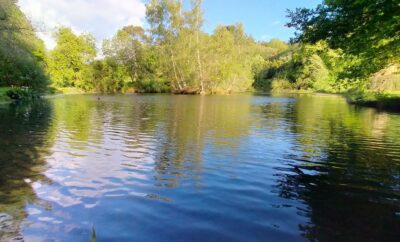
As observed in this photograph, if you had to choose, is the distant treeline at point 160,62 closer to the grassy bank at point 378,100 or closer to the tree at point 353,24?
the grassy bank at point 378,100

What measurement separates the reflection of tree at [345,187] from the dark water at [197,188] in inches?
1.1

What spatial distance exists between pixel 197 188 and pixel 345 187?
4.26 meters

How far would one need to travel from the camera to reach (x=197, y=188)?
913 cm

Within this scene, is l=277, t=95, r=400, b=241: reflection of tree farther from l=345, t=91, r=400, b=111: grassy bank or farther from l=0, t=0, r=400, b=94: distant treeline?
l=0, t=0, r=400, b=94: distant treeline

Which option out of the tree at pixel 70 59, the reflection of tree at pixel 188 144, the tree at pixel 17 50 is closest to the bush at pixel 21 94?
the tree at pixel 17 50

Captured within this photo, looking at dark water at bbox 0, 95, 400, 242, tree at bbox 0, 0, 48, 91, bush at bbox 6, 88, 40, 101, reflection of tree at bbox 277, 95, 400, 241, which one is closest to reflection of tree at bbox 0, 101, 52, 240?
dark water at bbox 0, 95, 400, 242

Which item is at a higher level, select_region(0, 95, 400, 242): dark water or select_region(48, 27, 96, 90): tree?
select_region(48, 27, 96, 90): tree

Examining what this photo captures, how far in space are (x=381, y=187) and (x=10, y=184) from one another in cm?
1051

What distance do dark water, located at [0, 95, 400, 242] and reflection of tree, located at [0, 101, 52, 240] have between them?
32mm

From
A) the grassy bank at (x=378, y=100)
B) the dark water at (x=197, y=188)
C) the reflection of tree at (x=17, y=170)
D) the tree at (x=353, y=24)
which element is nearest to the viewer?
the dark water at (x=197, y=188)

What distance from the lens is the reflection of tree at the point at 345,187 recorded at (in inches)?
265

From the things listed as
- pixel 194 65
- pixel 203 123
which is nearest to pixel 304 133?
pixel 203 123

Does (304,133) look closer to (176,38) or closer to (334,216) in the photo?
(334,216)

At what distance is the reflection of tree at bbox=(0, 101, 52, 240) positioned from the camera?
696 centimetres
